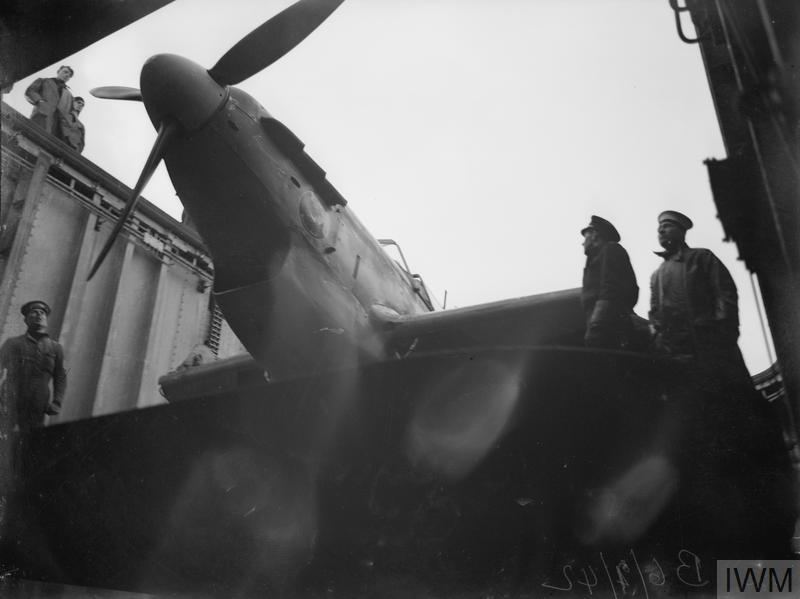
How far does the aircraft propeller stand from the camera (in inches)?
187

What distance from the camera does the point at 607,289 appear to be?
3.49m

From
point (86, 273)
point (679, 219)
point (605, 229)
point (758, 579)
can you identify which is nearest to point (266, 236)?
point (605, 229)

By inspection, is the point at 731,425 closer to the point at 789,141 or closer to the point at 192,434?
the point at 789,141

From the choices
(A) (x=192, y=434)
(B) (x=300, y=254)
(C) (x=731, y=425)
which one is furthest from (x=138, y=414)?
(C) (x=731, y=425)

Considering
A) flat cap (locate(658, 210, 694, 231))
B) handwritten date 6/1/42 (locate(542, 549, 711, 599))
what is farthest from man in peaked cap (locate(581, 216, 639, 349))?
handwritten date 6/1/42 (locate(542, 549, 711, 599))

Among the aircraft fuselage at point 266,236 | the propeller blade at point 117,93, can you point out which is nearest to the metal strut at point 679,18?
the aircraft fuselage at point 266,236

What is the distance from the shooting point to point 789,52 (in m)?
2.65

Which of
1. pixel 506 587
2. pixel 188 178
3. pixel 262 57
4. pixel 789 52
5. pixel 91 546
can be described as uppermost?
pixel 262 57

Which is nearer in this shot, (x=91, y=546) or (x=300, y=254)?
(x=91, y=546)

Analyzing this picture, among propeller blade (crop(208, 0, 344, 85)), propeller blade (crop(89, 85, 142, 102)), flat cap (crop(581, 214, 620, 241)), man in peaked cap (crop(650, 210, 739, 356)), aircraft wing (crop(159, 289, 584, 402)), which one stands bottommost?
man in peaked cap (crop(650, 210, 739, 356))

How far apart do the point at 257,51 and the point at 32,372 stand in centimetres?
328

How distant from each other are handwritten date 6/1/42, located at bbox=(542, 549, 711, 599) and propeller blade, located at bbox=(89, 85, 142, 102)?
5397 millimetres

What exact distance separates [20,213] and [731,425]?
8478 millimetres

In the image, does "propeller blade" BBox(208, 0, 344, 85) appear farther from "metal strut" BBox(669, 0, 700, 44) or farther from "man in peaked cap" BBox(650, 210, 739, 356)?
"man in peaked cap" BBox(650, 210, 739, 356)
